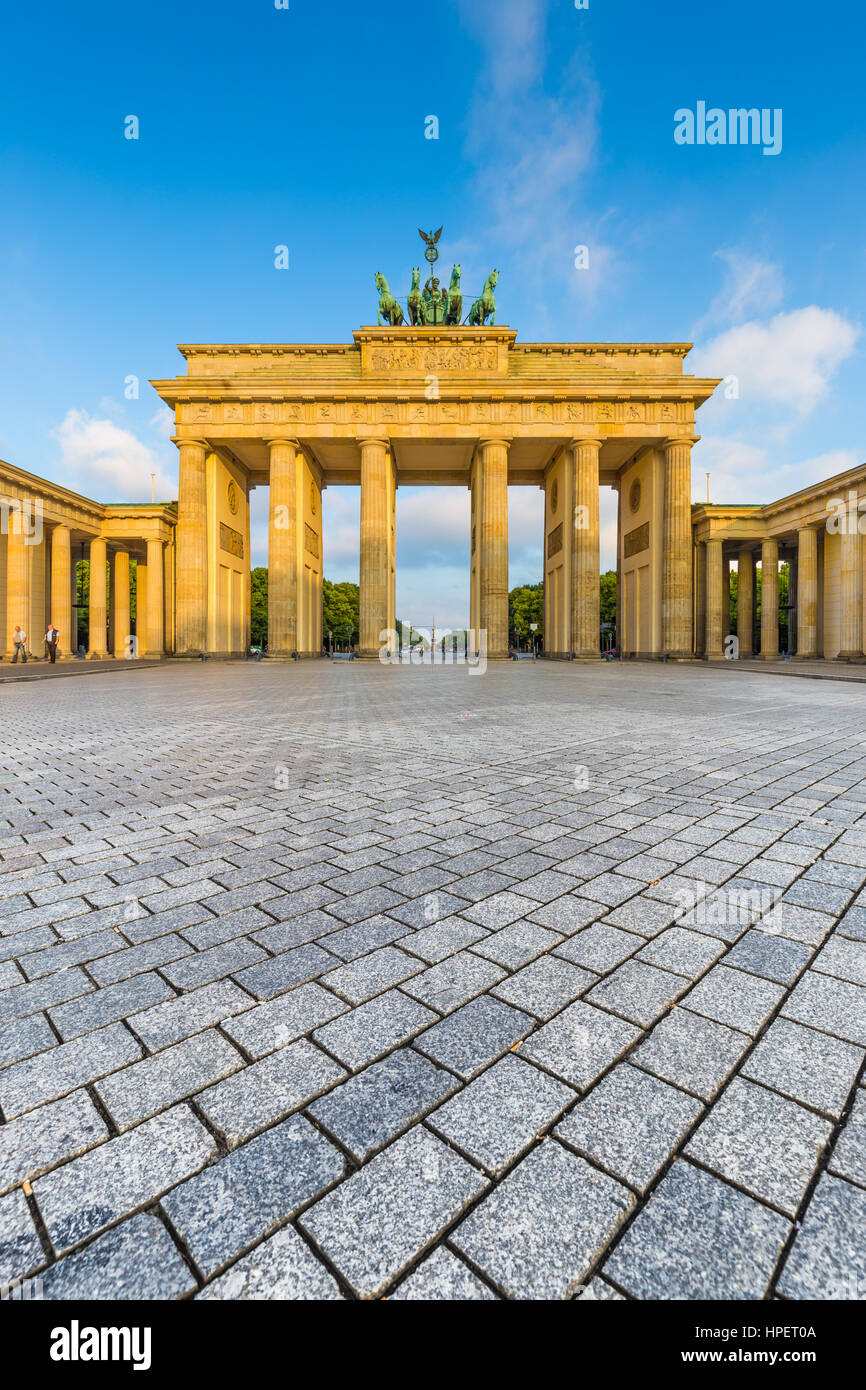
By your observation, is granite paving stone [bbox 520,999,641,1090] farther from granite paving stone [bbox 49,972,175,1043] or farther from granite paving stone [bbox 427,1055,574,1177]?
granite paving stone [bbox 49,972,175,1043]

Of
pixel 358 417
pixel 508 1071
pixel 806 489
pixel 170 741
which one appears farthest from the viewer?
pixel 358 417

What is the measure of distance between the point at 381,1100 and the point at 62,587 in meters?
42.4

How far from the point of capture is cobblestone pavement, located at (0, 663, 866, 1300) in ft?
3.94

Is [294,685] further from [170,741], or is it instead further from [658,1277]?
[658,1277]

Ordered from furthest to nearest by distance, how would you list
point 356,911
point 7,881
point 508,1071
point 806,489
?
point 806,489 → point 7,881 → point 356,911 → point 508,1071

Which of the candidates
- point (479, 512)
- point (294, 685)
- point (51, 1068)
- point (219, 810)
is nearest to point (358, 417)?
point (479, 512)

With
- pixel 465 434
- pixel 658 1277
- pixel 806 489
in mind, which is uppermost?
pixel 465 434

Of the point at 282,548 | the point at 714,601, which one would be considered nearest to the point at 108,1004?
the point at 282,548

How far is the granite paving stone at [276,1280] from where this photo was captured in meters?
1.12

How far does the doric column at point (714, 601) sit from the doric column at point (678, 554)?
12.5 feet

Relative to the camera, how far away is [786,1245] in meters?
1.20

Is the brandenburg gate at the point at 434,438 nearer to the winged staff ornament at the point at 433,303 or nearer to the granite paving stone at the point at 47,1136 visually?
the winged staff ornament at the point at 433,303

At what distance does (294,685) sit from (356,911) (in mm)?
15100

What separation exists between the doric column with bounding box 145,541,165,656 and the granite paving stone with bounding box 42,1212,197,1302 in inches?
1684
